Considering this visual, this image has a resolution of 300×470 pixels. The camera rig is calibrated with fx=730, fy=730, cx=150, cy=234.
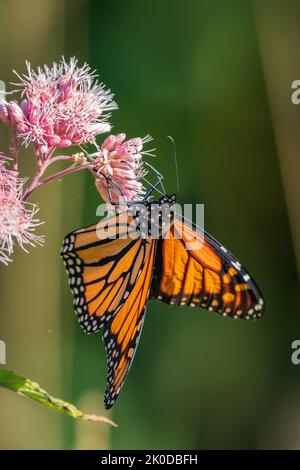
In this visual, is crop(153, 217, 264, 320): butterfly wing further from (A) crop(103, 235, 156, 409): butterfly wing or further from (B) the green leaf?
(B) the green leaf

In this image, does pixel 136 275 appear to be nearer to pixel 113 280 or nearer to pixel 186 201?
pixel 113 280

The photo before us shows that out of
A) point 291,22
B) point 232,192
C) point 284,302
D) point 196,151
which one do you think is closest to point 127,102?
point 196,151

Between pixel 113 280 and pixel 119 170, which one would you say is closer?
pixel 119 170

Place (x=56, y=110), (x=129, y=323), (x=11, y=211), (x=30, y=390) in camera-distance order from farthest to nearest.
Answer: (x=129, y=323) → (x=56, y=110) → (x=11, y=211) → (x=30, y=390)

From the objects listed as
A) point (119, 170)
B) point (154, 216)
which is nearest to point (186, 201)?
point (154, 216)

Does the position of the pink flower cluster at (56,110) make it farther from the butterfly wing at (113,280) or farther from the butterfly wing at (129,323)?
the butterfly wing at (129,323)

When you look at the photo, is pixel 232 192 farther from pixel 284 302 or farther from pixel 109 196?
pixel 109 196

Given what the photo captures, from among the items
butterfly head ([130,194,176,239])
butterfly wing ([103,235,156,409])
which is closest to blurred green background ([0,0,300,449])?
butterfly wing ([103,235,156,409])
